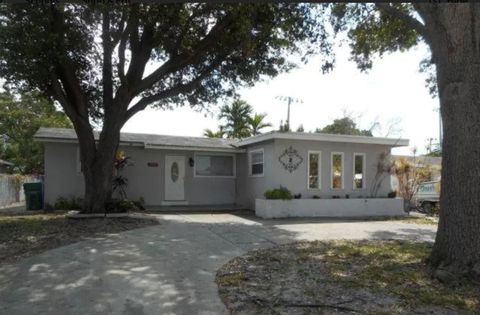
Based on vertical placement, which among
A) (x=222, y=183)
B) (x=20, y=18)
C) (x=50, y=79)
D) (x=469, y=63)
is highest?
(x=20, y=18)

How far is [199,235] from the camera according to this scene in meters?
10.2

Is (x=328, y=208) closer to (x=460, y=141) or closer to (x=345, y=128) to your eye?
(x=460, y=141)

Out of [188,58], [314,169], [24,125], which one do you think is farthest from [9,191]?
[24,125]

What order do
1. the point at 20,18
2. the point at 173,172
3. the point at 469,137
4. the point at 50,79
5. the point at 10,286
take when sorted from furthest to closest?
the point at 173,172 < the point at 50,79 < the point at 20,18 < the point at 469,137 < the point at 10,286

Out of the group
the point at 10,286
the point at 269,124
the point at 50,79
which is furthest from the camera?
the point at 269,124

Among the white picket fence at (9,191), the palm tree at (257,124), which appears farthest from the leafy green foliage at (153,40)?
the palm tree at (257,124)

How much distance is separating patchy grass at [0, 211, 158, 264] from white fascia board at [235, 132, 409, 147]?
18.0ft

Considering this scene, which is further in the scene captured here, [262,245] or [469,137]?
[262,245]

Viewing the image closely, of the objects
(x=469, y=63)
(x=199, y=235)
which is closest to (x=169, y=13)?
(x=199, y=235)

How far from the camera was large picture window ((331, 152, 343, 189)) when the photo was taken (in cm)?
1697

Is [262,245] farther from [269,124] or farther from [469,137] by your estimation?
[269,124]

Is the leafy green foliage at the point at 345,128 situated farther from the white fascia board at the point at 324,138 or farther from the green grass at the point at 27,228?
the green grass at the point at 27,228

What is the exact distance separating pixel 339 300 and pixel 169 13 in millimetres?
8608

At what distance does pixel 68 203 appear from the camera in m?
16.0
